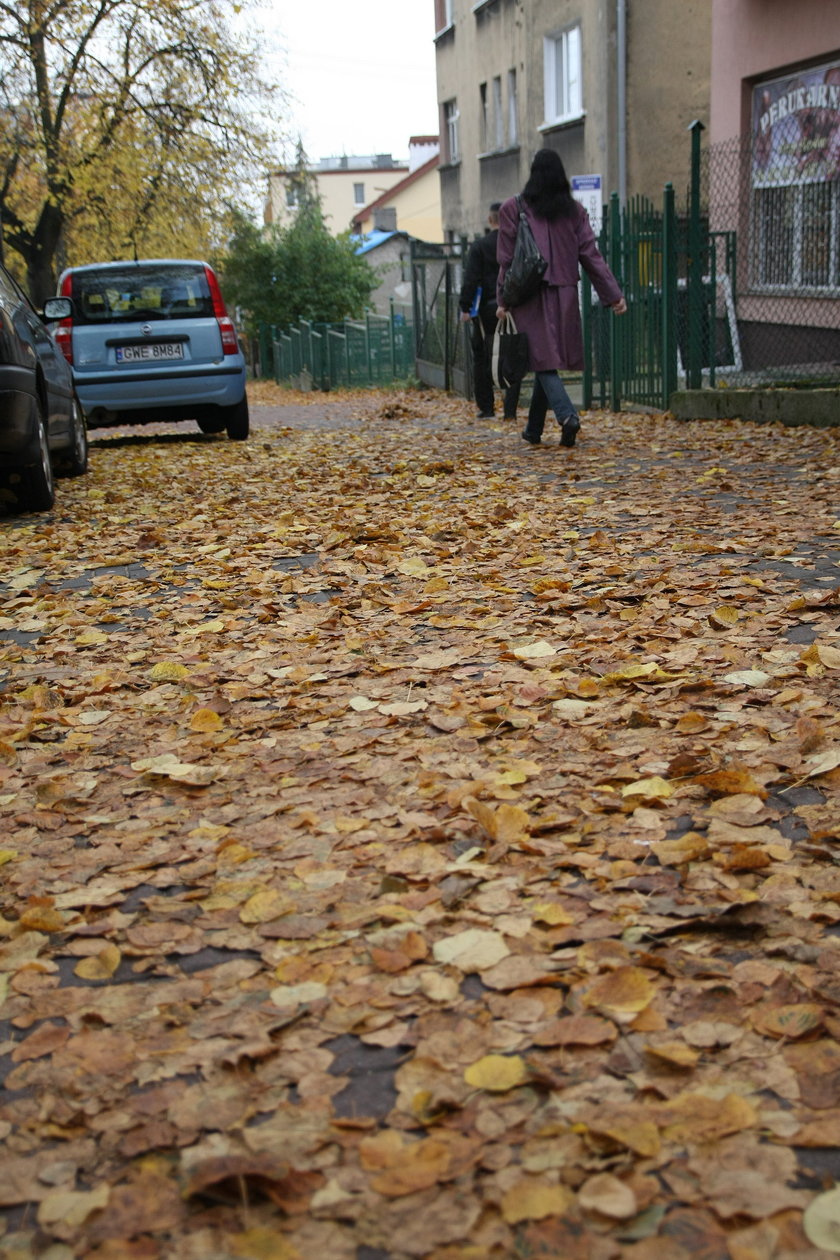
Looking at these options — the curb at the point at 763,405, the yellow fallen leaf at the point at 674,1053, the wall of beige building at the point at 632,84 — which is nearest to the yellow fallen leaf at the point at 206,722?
the yellow fallen leaf at the point at 674,1053

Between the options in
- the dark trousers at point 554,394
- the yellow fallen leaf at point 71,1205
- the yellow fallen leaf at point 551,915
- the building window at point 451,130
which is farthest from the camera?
the building window at point 451,130

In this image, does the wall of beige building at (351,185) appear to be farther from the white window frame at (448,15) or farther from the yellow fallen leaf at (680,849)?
the yellow fallen leaf at (680,849)

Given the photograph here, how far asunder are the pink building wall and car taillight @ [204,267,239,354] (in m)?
7.00

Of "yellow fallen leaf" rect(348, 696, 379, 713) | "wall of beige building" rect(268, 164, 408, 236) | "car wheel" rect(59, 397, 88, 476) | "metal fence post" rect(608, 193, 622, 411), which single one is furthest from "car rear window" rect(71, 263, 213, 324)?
"wall of beige building" rect(268, 164, 408, 236)

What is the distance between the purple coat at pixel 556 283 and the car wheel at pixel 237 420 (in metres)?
4.59

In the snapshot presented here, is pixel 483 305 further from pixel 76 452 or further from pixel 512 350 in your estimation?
pixel 76 452

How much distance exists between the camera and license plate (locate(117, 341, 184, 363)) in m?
13.0

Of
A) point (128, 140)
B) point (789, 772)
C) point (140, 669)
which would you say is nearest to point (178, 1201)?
point (789, 772)

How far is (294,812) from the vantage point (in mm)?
3213

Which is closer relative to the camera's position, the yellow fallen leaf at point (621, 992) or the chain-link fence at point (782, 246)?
the yellow fallen leaf at point (621, 992)

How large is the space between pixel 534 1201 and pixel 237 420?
12.9 meters

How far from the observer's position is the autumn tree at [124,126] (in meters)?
24.3

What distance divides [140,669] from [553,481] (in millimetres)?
4589

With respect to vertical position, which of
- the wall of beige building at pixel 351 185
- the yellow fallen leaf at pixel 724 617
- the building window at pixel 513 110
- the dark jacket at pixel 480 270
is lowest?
the yellow fallen leaf at pixel 724 617
